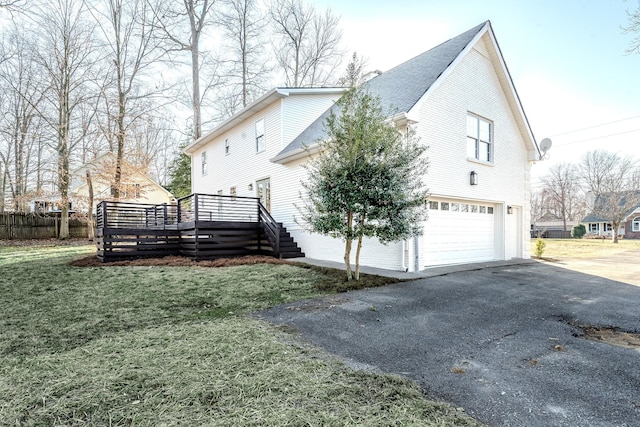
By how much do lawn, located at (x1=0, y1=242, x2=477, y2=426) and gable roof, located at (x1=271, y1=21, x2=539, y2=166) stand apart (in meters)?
5.27

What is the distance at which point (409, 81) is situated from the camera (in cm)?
1050

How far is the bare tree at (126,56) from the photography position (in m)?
18.1

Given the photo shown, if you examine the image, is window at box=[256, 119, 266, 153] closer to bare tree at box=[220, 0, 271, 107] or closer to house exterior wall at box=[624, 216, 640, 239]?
bare tree at box=[220, 0, 271, 107]

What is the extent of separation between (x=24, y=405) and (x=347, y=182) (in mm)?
5415

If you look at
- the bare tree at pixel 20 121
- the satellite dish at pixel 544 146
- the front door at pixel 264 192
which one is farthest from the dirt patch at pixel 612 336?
the bare tree at pixel 20 121

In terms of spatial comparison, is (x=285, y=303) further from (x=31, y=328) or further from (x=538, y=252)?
(x=538, y=252)

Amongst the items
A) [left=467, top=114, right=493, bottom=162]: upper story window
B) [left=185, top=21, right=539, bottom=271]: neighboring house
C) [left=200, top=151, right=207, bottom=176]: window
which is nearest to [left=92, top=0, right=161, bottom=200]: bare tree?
[left=200, top=151, right=207, bottom=176]: window

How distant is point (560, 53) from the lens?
458 inches

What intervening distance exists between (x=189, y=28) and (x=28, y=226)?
611 inches

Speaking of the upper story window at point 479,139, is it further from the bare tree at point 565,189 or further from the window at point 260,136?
the bare tree at point 565,189

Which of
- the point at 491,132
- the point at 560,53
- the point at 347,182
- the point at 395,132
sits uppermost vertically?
the point at 560,53

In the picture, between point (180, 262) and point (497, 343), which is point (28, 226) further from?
point (497, 343)

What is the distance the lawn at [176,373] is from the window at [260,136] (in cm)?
908

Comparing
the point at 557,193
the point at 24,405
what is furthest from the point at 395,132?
the point at 557,193
